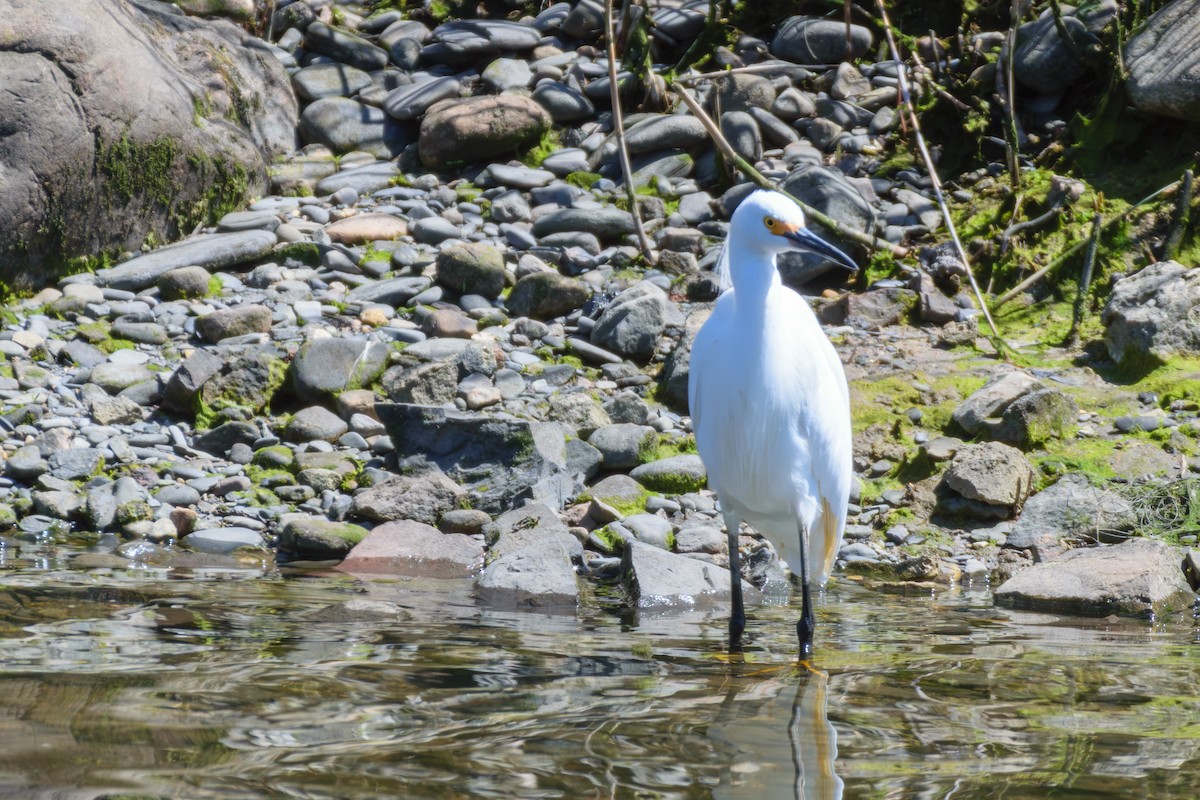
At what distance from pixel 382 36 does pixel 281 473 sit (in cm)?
695

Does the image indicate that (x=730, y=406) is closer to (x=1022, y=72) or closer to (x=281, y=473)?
(x=281, y=473)

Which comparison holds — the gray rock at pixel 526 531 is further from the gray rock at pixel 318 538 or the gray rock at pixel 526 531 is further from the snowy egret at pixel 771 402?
the snowy egret at pixel 771 402

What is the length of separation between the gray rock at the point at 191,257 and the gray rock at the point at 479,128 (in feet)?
6.42

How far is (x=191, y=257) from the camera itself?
9.02 m

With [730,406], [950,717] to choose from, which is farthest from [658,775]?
[730,406]

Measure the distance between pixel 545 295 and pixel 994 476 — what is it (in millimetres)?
3477

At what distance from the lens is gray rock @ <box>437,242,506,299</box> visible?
873 centimetres

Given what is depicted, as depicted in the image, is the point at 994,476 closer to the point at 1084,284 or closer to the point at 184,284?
the point at 1084,284

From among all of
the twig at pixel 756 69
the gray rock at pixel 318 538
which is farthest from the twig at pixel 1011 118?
the gray rock at pixel 318 538

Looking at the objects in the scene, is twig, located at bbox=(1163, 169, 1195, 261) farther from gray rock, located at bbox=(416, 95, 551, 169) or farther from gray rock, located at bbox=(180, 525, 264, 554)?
gray rock, located at bbox=(180, 525, 264, 554)

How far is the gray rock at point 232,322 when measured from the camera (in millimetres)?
8062

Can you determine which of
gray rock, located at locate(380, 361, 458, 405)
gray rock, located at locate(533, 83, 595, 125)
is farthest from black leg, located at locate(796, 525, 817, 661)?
gray rock, located at locate(533, 83, 595, 125)

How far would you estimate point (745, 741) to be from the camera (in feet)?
10.0

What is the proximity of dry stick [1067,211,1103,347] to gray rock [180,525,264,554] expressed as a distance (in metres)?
5.30
